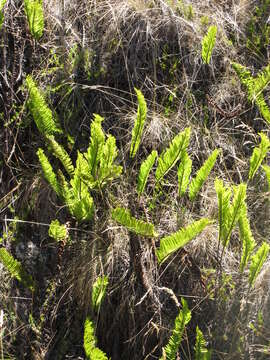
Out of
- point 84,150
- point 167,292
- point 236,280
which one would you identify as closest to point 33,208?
point 84,150

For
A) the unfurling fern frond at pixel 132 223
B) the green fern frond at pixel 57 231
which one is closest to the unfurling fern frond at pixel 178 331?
the unfurling fern frond at pixel 132 223

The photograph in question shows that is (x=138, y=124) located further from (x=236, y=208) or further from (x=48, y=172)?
(x=236, y=208)

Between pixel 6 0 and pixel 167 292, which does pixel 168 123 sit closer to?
pixel 167 292

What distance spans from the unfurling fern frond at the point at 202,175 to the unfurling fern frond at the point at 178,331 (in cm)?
56

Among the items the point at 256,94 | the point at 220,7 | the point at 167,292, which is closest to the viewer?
the point at 167,292

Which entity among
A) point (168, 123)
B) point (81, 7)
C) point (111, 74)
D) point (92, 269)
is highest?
point (81, 7)

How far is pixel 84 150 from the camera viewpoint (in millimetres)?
→ 3217

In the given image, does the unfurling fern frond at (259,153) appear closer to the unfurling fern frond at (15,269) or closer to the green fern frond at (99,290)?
the green fern frond at (99,290)

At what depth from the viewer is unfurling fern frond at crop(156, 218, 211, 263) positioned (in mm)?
2637

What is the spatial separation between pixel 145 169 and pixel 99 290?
623 mm

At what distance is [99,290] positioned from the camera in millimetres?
2748

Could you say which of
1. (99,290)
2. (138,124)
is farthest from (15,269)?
(138,124)

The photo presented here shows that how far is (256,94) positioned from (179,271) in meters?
1.12

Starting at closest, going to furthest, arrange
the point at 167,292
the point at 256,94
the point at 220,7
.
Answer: the point at 167,292 → the point at 256,94 → the point at 220,7
